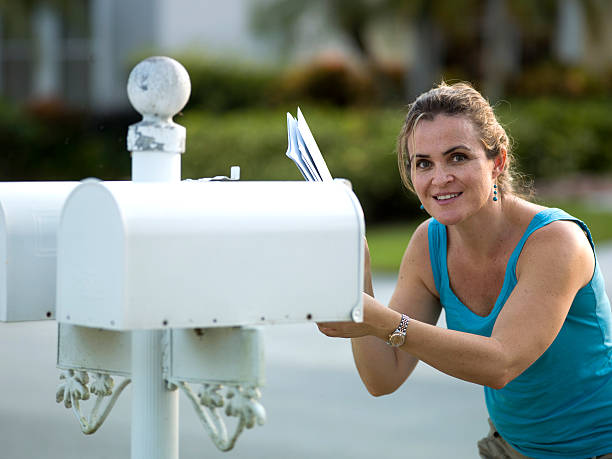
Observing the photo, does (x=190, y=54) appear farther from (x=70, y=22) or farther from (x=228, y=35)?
(x=70, y=22)

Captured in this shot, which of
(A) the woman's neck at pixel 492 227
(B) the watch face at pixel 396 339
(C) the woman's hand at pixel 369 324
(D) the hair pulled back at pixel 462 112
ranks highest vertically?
(D) the hair pulled back at pixel 462 112

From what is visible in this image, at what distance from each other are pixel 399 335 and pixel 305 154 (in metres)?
0.41

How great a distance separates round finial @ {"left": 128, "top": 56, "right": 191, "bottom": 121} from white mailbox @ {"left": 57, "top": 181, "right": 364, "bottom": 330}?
1.09ft

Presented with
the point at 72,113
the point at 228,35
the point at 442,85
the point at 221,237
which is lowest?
the point at 221,237

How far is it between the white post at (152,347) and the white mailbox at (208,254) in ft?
0.85

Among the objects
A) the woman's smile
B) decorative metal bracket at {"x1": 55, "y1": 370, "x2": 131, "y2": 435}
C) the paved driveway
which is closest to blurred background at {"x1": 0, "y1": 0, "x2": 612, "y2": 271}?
the paved driveway

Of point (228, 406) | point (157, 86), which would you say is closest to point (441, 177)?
point (157, 86)

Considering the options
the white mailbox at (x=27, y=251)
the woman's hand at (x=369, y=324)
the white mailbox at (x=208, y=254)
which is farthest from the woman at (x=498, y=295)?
the white mailbox at (x=27, y=251)

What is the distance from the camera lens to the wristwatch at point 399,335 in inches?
78.3

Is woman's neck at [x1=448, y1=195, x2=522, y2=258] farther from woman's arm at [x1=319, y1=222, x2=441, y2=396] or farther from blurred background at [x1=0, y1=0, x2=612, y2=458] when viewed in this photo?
blurred background at [x1=0, y1=0, x2=612, y2=458]

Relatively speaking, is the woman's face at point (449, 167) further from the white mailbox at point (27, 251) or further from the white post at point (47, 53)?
the white post at point (47, 53)

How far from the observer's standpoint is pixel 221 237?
1604 millimetres

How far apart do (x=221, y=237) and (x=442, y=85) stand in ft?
3.59

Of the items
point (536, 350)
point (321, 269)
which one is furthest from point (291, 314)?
point (536, 350)
